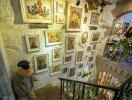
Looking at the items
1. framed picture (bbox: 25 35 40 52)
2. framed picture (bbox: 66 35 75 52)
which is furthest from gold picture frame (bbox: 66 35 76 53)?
framed picture (bbox: 25 35 40 52)

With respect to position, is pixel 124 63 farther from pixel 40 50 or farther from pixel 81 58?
pixel 40 50

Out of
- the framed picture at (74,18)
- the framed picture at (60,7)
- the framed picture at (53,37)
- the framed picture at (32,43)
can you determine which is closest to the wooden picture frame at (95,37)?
the framed picture at (74,18)

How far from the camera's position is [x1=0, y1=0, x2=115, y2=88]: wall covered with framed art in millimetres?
1891

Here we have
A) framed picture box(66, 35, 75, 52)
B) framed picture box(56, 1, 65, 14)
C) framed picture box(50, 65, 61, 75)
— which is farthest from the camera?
framed picture box(66, 35, 75, 52)

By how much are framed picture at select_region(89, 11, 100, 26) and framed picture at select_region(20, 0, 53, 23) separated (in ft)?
4.24

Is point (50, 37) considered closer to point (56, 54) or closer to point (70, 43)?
point (56, 54)

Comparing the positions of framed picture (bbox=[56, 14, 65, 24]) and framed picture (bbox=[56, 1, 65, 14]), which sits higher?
framed picture (bbox=[56, 1, 65, 14])

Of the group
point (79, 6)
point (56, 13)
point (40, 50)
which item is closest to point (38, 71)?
point (40, 50)

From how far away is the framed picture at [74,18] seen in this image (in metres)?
2.56

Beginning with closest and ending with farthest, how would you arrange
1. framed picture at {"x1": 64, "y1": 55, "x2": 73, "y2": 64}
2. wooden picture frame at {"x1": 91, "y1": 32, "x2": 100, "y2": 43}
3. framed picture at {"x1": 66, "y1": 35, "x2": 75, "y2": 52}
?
framed picture at {"x1": 66, "y1": 35, "x2": 75, "y2": 52}, framed picture at {"x1": 64, "y1": 55, "x2": 73, "y2": 64}, wooden picture frame at {"x1": 91, "y1": 32, "x2": 100, "y2": 43}

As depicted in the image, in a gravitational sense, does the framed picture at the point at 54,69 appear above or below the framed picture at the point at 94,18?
below

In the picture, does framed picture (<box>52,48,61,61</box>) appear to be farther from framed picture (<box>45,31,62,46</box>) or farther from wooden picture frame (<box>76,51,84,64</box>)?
wooden picture frame (<box>76,51,84,64</box>)

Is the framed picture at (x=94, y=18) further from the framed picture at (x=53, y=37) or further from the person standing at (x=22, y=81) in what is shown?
the person standing at (x=22, y=81)

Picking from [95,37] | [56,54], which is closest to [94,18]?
[95,37]
